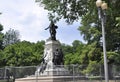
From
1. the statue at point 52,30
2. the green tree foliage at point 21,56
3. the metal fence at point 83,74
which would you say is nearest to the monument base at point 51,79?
the metal fence at point 83,74

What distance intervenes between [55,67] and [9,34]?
8039 cm

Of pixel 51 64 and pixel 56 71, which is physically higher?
pixel 51 64

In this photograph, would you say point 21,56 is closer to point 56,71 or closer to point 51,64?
point 51,64

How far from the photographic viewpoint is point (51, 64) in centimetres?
3762

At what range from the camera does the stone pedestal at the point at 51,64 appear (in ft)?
113

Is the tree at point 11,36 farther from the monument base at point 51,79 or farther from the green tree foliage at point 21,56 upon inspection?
the monument base at point 51,79

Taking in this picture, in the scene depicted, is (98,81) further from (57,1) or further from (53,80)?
(57,1)

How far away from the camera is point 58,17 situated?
32156 millimetres

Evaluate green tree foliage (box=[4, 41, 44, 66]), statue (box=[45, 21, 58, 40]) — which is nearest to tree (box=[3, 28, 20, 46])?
green tree foliage (box=[4, 41, 44, 66])

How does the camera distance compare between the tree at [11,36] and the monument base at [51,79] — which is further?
the tree at [11,36]

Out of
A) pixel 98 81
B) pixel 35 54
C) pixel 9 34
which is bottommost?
pixel 98 81

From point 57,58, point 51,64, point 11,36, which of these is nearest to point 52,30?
point 57,58

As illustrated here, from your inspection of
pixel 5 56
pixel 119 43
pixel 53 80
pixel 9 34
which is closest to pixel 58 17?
pixel 53 80

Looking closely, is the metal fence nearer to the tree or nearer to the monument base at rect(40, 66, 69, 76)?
the monument base at rect(40, 66, 69, 76)
